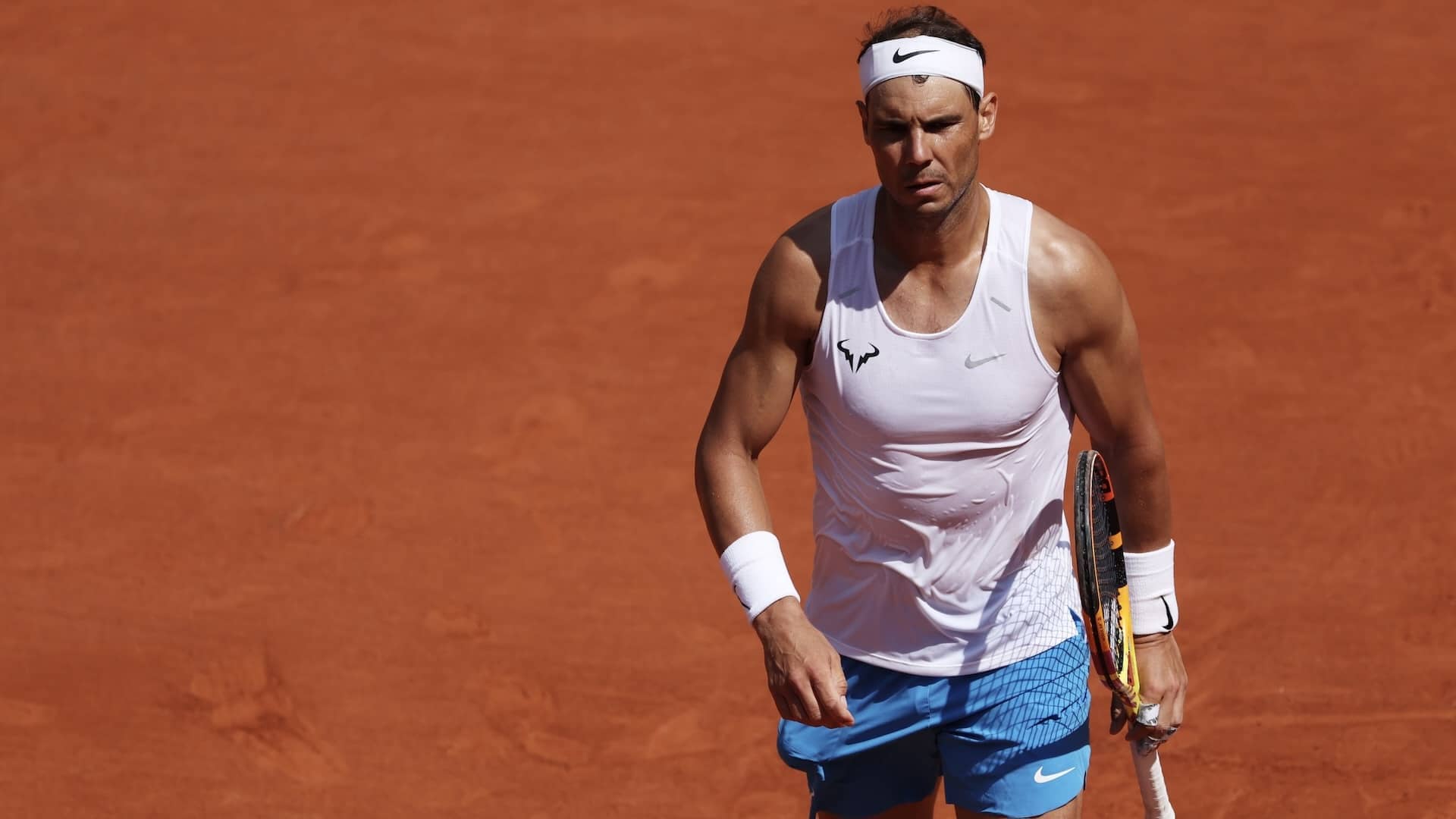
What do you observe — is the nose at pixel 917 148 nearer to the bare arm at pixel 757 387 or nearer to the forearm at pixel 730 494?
the bare arm at pixel 757 387

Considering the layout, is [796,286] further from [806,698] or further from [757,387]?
[806,698]

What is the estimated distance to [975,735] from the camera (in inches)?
144

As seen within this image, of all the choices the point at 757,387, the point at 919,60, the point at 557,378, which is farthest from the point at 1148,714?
the point at 557,378

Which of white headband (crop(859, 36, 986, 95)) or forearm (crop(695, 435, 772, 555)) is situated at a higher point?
white headband (crop(859, 36, 986, 95))

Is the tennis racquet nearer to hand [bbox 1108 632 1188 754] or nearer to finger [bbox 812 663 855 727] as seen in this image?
hand [bbox 1108 632 1188 754]

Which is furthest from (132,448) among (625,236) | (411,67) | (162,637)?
(411,67)

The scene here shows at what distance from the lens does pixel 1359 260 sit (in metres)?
8.25

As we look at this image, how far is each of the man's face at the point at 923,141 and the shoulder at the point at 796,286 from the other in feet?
0.70

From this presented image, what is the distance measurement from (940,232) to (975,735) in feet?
3.71

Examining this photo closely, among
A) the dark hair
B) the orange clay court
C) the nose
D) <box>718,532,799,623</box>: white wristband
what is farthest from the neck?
the orange clay court

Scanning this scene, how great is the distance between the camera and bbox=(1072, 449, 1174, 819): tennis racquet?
3.46 metres

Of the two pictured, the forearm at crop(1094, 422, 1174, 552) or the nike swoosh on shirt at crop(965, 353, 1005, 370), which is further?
the forearm at crop(1094, 422, 1174, 552)

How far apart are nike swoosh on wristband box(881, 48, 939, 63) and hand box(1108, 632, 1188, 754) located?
1.39 meters

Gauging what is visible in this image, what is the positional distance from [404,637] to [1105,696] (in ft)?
8.66
